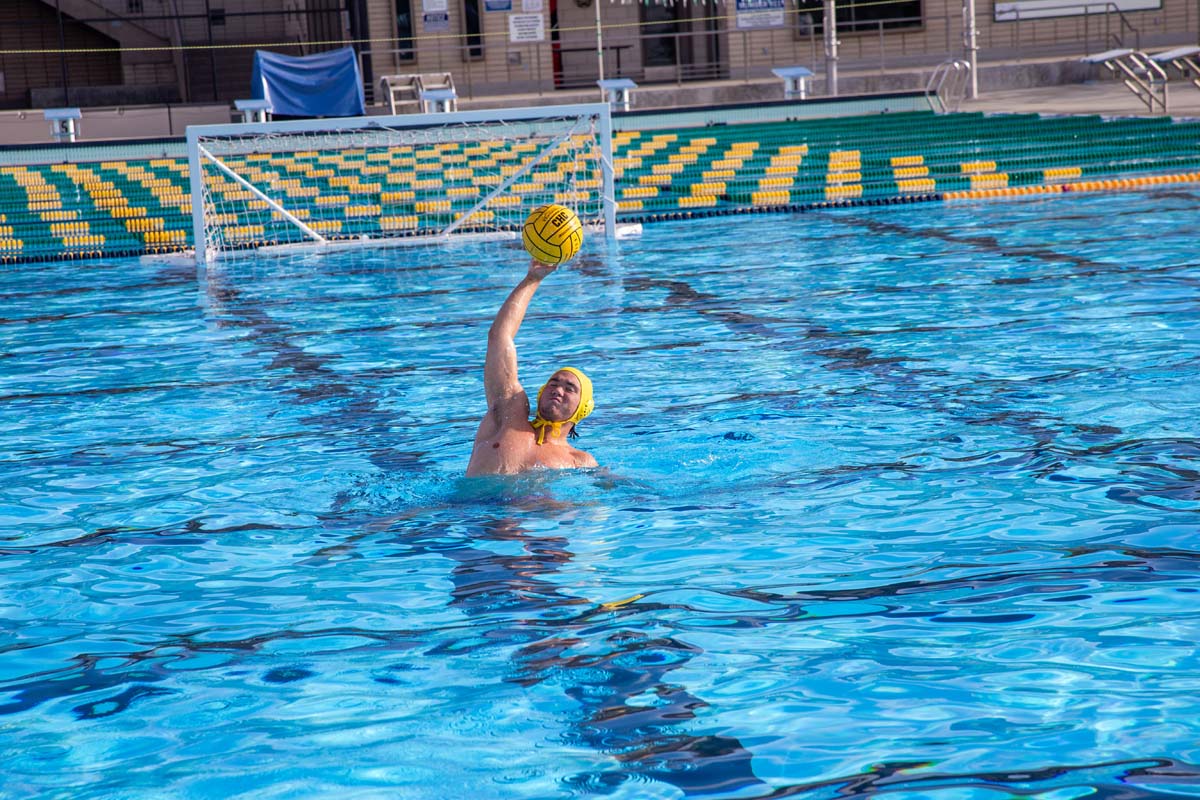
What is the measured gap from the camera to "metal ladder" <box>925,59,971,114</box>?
65.8ft

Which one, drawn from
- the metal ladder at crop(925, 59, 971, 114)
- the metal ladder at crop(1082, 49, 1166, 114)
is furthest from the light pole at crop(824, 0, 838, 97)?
the metal ladder at crop(1082, 49, 1166, 114)

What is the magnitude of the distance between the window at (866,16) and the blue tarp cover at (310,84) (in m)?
9.38

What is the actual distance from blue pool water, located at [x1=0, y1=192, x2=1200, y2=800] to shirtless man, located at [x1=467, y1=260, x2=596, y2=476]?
0.35 feet

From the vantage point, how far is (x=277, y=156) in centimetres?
1938

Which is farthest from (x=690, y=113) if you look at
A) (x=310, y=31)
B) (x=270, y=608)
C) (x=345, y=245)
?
(x=270, y=608)

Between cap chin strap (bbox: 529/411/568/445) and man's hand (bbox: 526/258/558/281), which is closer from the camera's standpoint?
man's hand (bbox: 526/258/558/281)

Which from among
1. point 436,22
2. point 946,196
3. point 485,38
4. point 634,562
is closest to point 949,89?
point 485,38

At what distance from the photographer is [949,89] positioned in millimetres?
23891

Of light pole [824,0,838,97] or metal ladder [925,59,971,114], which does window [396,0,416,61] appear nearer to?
light pole [824,0,838,97]

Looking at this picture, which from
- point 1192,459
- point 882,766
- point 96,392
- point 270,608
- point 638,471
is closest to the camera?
point 882,766

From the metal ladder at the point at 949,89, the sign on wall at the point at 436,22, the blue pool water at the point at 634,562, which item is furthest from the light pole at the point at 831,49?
the blue pool water at the point at 634,562

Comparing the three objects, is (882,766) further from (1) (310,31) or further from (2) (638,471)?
(1) (310,31)

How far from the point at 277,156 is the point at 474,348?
11.8 m

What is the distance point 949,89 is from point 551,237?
66.8ft
